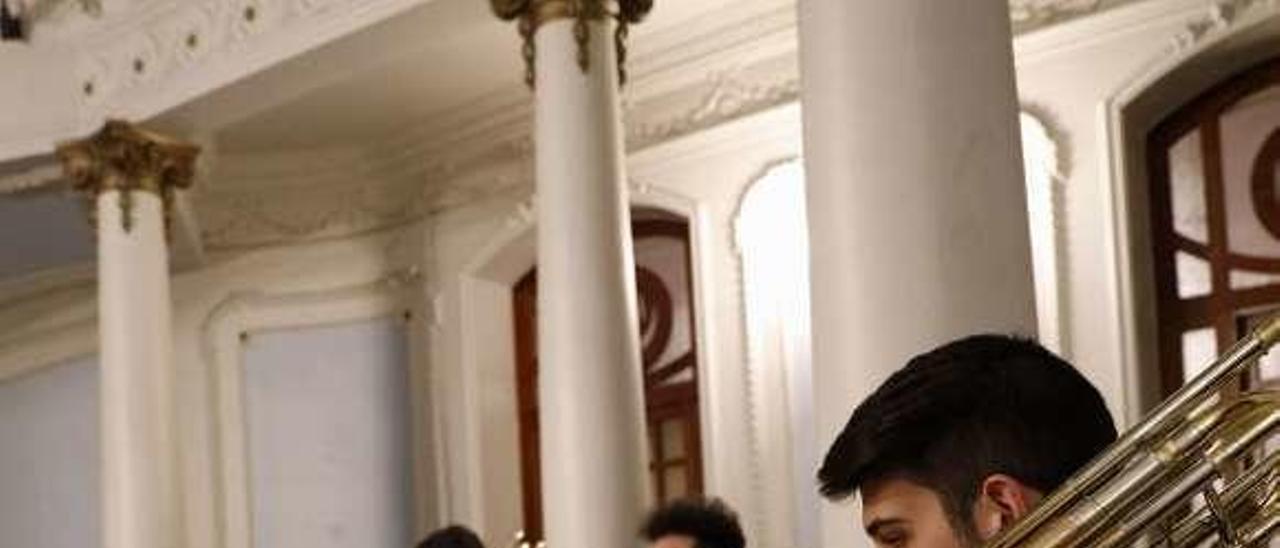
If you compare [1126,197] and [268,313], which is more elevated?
[268,313]

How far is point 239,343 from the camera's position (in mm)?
11914

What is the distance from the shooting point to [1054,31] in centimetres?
862

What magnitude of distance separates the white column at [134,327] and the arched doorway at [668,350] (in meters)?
2.28

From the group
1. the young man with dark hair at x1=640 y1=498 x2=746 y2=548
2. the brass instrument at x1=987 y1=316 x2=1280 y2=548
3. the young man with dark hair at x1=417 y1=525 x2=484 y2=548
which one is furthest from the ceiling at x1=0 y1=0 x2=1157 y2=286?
the brass instrument at x1=987 y1=316 x2=1280 y2=548

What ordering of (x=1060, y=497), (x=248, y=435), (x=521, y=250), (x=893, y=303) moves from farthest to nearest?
1. (x=248, y=435)
2. (x=521, y=250)
3. (x=893, y=303)
4. (x=1060, y=497)

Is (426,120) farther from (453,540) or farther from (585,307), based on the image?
(453,540)

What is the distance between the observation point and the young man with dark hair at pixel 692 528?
509 centimetres

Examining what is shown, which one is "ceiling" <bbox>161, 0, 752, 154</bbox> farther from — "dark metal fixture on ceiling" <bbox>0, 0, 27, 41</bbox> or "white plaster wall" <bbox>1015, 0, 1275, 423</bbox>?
"white plaster wall" <bbox>1015, 0, 1275, 423</bbox>

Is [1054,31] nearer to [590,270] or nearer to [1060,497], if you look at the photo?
[590,270]

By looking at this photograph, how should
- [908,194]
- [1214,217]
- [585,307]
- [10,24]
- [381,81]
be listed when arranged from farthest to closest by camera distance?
[10,24] < [381,81] < [1214,217] < [585,307] < [908,194]

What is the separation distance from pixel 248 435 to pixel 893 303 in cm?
838

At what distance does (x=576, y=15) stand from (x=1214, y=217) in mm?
2654

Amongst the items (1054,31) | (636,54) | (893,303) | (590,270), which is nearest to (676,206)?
(636,54)

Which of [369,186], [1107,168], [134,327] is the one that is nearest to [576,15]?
[1107,168]
